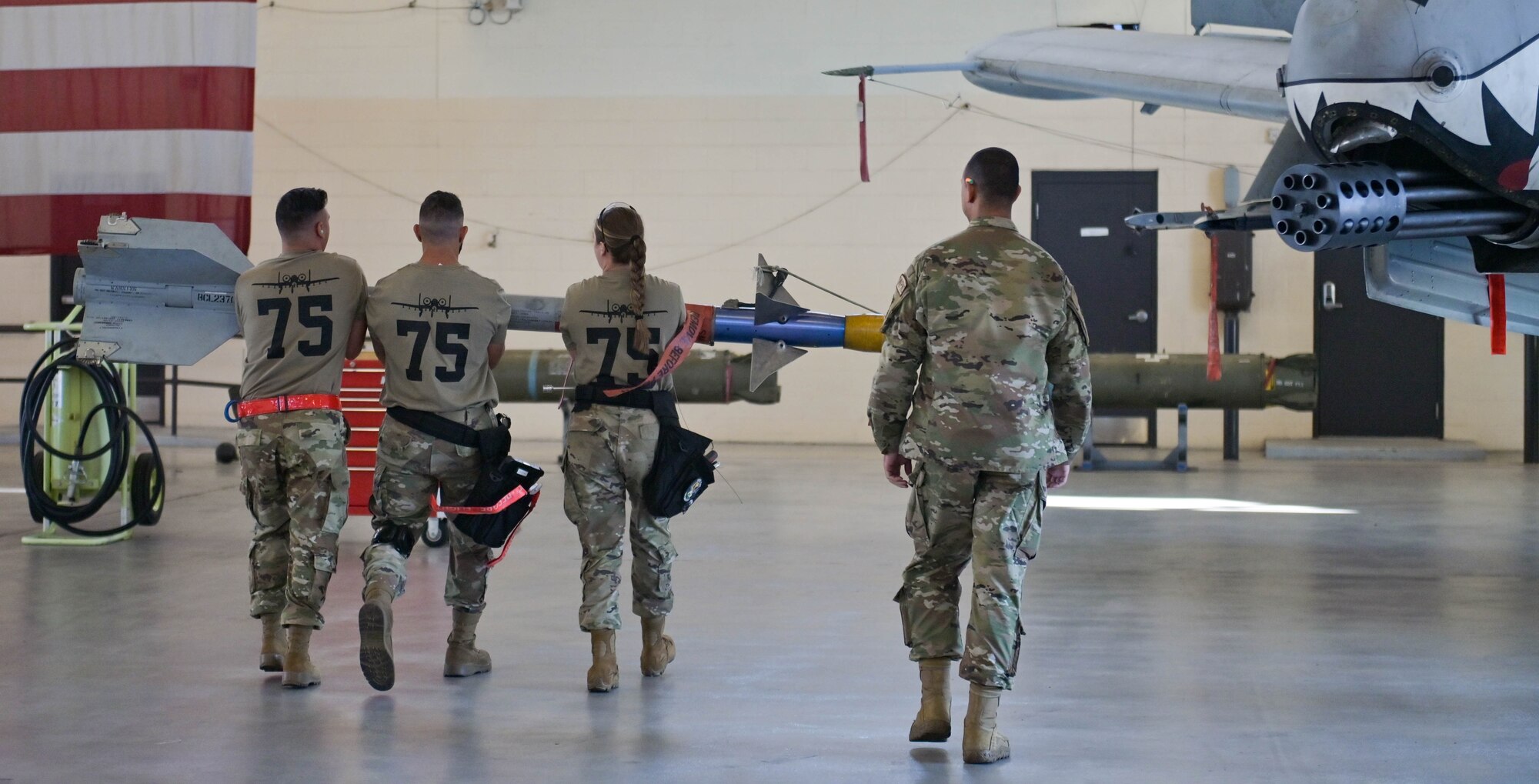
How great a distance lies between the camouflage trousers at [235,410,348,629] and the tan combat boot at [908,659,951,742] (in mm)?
1776

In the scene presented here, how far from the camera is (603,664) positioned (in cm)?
413

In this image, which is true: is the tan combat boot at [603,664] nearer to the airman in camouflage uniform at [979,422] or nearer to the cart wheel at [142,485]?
the airman in camouflage uniform at [979,422]

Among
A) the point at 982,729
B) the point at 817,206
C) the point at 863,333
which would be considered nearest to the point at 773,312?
the point at 863,333

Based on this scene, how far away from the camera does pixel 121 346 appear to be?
A: 195 inches

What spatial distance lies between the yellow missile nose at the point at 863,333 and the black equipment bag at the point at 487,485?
4.60 feet

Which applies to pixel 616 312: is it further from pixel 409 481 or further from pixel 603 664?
pixel 603 664

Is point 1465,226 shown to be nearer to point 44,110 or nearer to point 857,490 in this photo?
point 857,490

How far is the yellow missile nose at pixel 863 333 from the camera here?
507 cm

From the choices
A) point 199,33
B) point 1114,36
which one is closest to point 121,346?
point 199,33

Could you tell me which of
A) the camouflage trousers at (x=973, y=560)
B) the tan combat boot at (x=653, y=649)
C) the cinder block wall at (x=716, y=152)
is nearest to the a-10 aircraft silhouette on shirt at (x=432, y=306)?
the tan combat boot at (x=653, y=649)

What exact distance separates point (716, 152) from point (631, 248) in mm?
9058

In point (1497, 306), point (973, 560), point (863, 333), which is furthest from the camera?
point (863, 333)

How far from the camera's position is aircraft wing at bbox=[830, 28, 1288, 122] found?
672cm

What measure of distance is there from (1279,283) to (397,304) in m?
Answer: 10.1
